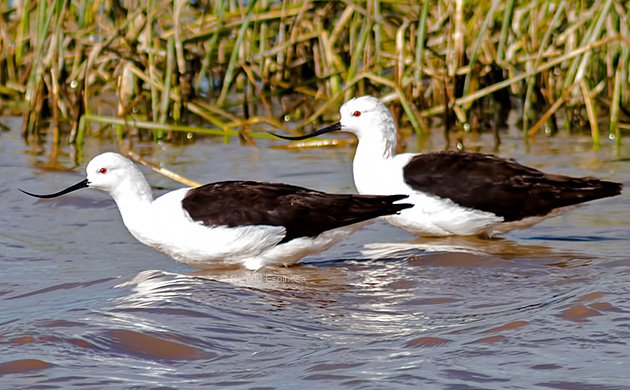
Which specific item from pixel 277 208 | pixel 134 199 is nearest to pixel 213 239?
pixel 277 208

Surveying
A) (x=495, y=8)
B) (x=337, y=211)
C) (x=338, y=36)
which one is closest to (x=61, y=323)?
(x=337, y=211)

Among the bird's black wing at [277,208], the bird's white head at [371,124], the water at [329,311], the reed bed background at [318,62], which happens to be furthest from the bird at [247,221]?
the reed bed background at [318,62]

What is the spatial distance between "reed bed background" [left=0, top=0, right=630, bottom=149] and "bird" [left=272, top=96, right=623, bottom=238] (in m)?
1.82

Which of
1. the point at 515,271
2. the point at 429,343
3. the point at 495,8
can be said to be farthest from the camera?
the point at 495,8

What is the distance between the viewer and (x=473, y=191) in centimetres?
699

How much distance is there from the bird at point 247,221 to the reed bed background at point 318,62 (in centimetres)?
220

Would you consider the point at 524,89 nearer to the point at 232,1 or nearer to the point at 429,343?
the point at 232,1

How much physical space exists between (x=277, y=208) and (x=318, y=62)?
4263mm

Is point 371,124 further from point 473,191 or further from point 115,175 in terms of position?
point 115,175

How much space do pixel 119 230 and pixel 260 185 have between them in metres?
1.49

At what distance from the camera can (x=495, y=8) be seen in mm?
8938

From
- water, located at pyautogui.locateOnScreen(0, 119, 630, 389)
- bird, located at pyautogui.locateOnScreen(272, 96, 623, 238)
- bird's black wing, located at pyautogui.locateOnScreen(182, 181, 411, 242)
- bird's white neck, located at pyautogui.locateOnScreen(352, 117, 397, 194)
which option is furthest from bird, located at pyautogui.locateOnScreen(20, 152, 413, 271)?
bird's white neck, located at pyautogui.locateOnScreen(352, 117, 397, 194)

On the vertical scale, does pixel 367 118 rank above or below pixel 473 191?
above

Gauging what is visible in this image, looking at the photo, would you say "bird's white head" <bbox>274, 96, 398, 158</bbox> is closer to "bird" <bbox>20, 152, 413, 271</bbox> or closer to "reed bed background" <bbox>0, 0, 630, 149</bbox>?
"bird" <bbox>20, 152, 413, 271</bbox>
